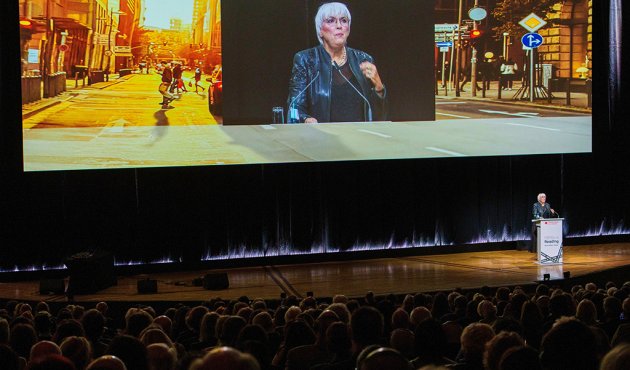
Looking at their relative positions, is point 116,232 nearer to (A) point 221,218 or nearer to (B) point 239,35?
(A) point 221,218

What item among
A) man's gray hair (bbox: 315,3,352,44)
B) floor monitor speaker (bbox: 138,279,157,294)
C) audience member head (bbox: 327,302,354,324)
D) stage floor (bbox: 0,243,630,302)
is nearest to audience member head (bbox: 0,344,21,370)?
audience member head (bbox: 327,302,354,324)

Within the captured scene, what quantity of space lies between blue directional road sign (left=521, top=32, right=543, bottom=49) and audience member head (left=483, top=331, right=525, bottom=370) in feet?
35.2

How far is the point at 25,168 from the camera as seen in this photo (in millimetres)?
11109

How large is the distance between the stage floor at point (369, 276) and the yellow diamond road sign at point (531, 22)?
3.25m

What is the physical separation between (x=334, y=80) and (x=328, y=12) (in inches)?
36.2

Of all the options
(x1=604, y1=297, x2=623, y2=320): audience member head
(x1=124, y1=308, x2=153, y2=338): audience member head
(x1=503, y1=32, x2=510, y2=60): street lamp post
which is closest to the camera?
(x1=124, y1=308, x2=153, y2=338): audience member head

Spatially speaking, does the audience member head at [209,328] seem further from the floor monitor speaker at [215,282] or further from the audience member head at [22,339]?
the floor monitor speaker at [215,282]

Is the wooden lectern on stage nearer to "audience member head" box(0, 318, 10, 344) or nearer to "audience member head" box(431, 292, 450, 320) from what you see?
"audience member head" box(431, 292, 450, 320)

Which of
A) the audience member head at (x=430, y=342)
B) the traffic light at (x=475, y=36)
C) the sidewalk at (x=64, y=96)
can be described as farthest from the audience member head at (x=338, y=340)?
the traffic light at (x=475, y=36)

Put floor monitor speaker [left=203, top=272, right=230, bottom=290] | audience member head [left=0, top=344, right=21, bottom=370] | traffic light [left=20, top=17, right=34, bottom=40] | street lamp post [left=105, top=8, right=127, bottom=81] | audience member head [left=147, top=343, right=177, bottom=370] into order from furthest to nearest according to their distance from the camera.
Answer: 1. street lamp post [left=105, top=8, right=127, bottom=81]
2. traffic light [left=20, top=17, right=34, bottom=40]
3. floor monitor speaker [left=203, top=272, right=230, bottom=290]
4. audience member head [left=147, top=343, right=177, bottom=370]
5. audience member head [left=0, top=344, right=21, bottom=370]

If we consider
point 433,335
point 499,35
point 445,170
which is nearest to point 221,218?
point 445,170

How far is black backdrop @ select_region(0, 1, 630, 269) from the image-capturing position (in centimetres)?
1142

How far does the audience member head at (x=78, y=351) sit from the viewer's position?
3219 millimetres

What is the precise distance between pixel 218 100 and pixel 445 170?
3506mm
